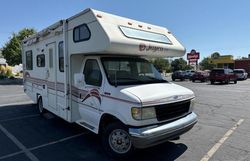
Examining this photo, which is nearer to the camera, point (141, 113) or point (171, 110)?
point (141, 113)

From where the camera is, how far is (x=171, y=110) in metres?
5.09

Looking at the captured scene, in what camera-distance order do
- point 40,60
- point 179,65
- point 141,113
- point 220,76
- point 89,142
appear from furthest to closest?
point 179,65 → point 220,76 → point 40,60 → point 89,142 → point 141,113

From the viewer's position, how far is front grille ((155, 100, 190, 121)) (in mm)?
4819

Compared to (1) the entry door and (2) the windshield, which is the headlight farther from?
(1) the entry door

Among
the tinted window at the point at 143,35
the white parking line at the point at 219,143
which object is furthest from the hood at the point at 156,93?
the white parking line at the point at 219,143

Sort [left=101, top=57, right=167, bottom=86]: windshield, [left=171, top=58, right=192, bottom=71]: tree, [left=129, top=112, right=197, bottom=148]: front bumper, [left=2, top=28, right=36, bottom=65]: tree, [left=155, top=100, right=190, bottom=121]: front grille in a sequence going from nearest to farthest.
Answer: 1. [left=129, top=112, right=197, bottom=148]: front bumper
2. [left=155, top=100, right=190, bottom=121]: front grille
3. [left=101, top=57, right=167, bottom=86]: windshield
4. [left=2, top=28, right=36, bottom=65]: tree
5. [left=171, top=58, right=192, bottom=71]: tree

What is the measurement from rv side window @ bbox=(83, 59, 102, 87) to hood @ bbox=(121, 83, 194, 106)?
877 millimetres

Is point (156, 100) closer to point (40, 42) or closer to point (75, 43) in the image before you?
point (75, 43)

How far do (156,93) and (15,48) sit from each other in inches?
1291

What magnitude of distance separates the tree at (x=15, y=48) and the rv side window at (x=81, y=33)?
2937 cm

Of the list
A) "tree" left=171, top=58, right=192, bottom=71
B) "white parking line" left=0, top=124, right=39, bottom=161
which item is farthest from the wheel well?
"tree" left=171, top=58, right=192, bottom=71

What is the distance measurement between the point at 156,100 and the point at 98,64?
166 cm

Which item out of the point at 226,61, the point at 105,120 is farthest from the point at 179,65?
the point at 105,120

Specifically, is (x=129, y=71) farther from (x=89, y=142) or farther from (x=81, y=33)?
(x=89, y=142)
